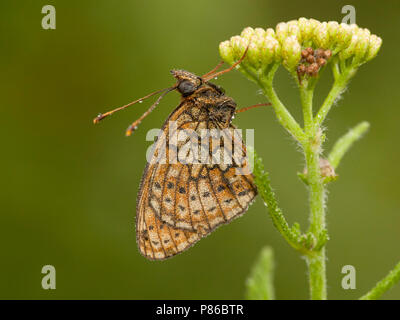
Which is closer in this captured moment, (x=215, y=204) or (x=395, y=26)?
(x=215, y=204)

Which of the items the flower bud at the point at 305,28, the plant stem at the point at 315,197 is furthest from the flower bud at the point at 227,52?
the plant stem at the point at 315,197

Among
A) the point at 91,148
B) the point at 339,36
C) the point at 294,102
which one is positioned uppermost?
the point at 294,102

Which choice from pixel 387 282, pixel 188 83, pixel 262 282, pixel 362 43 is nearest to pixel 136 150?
pixel 188 83

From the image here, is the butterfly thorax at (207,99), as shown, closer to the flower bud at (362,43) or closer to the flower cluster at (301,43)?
the flower cluster at (301,43)

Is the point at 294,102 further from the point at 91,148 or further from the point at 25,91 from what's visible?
the point at 25,91

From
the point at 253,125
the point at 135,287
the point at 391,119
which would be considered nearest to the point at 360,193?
the point at 391,119

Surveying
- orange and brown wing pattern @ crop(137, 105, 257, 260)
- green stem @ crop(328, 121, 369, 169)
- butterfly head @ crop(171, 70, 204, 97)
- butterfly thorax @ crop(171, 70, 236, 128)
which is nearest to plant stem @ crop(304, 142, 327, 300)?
green stem @ crop(328, 121, 369, 169)
